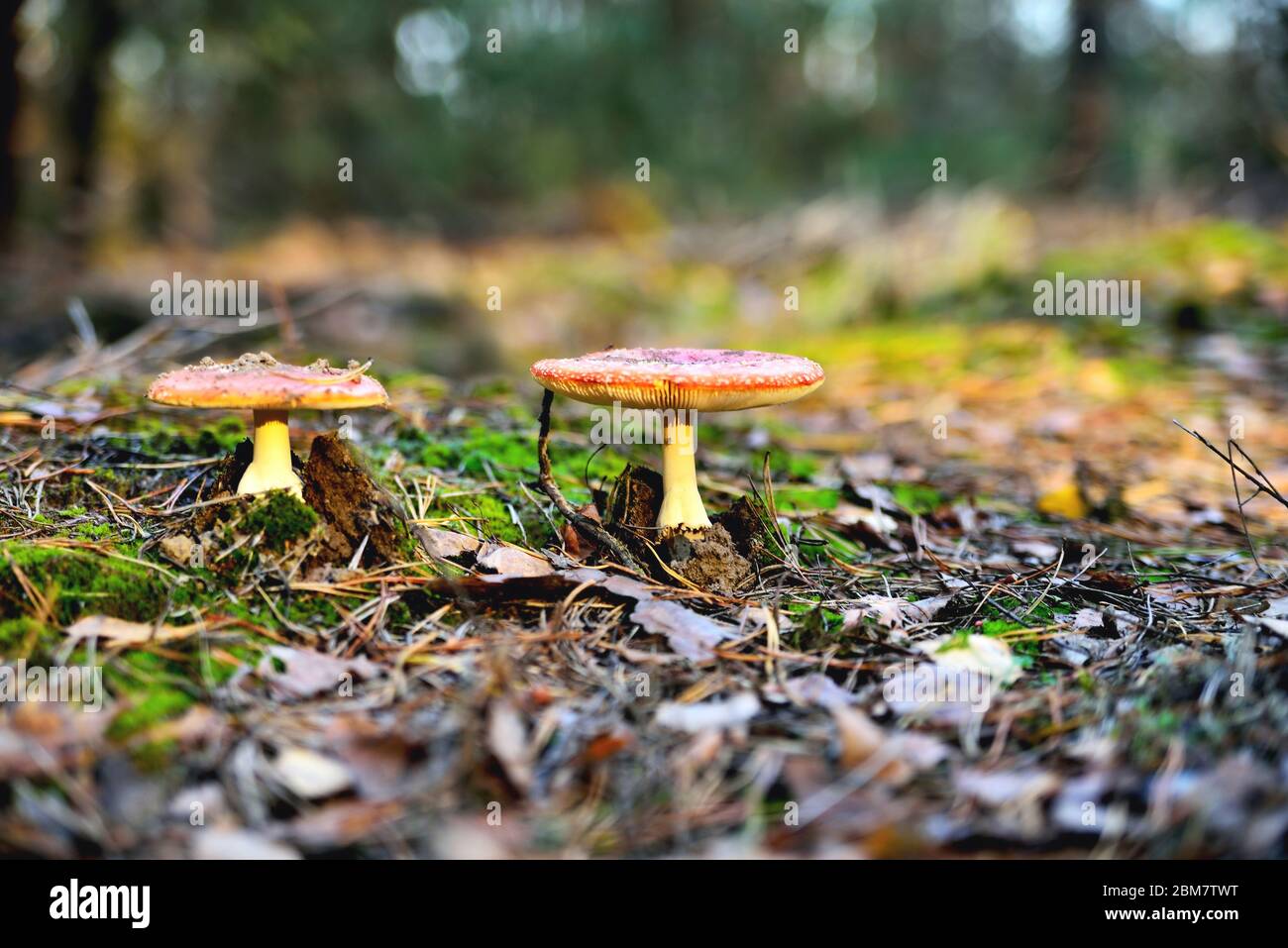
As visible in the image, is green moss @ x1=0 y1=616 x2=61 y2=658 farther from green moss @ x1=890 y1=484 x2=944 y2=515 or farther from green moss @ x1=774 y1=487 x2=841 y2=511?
green moss @ x1=890 y1=484 x2=944 y2=515

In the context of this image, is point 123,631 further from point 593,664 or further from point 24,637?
point 593,664

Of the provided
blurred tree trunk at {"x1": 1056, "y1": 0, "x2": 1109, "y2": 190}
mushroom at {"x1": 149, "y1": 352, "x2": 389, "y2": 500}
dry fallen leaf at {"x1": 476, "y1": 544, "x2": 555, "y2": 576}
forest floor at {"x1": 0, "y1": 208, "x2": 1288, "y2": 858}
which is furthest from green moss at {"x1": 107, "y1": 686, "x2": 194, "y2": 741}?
blurred tree trunk at {"x1": 1056, "y1": 0, "x2": 1109, "y2": 190}

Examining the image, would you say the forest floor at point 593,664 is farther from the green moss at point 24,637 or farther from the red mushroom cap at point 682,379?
the red mushroom cap at point 682,379

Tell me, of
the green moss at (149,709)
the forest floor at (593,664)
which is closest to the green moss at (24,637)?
the forest floor at (593,664)
